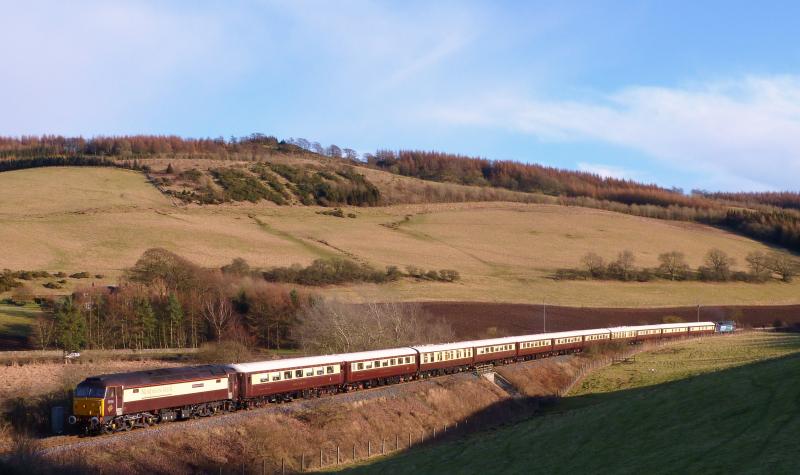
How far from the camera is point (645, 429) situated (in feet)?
93.5

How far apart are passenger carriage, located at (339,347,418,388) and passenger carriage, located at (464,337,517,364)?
709 cm

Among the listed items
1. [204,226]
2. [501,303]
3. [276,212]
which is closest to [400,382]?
[501,303]

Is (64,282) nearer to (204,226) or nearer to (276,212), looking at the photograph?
(204,226)

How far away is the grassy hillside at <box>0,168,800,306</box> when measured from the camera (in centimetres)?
9144

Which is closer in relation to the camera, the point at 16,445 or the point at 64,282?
the point at 16,445

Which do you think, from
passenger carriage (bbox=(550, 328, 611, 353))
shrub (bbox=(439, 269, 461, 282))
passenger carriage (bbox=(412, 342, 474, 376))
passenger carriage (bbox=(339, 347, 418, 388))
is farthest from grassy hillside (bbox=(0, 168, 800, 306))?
passenger carriage (bbox=(339, 347, 418, 388))

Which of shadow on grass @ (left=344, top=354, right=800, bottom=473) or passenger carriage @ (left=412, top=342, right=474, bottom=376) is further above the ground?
shadow on grass @ (left=344, top=354, right=800, bottom=473)

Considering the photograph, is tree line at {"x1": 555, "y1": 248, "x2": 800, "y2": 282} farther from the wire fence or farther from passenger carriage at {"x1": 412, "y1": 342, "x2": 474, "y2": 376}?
the wire fence

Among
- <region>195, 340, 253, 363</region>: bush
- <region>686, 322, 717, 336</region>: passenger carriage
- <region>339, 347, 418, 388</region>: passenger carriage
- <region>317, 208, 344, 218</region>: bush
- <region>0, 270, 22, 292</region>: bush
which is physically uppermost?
<region>317, 208, 344, 218</region>: bush

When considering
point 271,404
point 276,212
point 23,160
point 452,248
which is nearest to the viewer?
point 271,404

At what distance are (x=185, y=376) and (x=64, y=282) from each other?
151 ft

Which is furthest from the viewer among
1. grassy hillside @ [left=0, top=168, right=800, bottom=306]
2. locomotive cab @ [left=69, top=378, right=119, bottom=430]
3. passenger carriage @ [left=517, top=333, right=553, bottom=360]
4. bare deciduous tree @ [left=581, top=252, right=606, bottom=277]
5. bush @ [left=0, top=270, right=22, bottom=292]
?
bare deciduous tree @ [left=581, top=252, right=606, bottom=277]

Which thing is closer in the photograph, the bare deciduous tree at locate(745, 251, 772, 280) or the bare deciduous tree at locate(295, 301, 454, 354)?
the bare deciduous tree at locate(295, 301, 454, 354)

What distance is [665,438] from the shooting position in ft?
85.8
